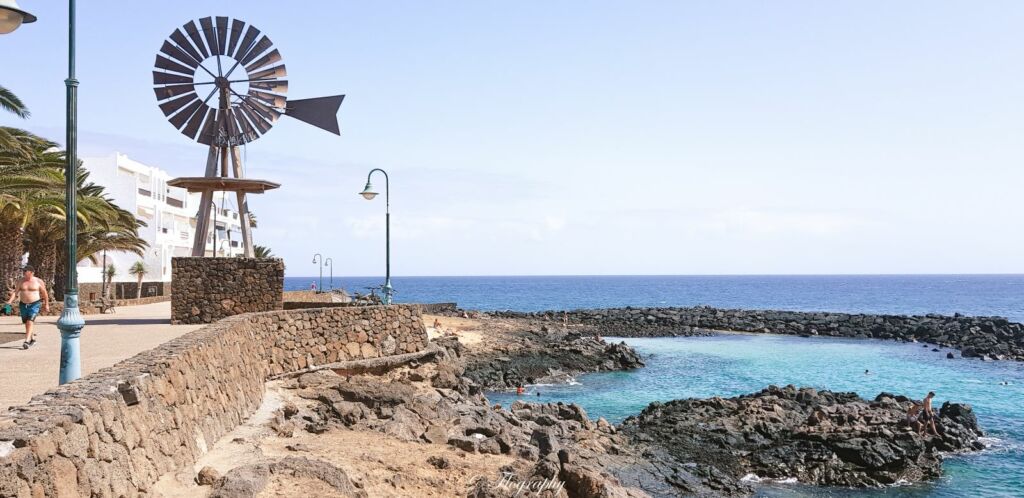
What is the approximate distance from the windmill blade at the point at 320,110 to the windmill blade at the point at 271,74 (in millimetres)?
911

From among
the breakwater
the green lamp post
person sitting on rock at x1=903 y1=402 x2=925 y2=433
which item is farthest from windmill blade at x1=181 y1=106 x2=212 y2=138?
the breakwater

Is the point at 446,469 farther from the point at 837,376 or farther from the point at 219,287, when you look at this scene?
the point at 837,376

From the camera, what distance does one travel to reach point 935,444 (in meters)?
20.8

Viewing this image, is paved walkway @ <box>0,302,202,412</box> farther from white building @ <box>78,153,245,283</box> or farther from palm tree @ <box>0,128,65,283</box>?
white building @ <box>78,153,245,283</box>

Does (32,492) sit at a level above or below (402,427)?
above

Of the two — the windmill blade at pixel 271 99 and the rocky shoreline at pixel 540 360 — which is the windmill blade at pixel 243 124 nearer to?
the windmill blade at pixel 271 99

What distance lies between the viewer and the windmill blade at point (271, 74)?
25.1m

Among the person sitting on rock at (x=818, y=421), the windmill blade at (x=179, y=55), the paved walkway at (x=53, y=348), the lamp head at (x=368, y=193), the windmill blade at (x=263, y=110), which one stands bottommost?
the person sitting on rock at (x=818, y=421)

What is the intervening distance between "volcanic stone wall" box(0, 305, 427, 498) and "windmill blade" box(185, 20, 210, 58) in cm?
1109

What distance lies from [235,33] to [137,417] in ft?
62.8

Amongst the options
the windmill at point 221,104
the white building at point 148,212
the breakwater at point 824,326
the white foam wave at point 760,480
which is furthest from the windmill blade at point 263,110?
the breakwater at point 824,326

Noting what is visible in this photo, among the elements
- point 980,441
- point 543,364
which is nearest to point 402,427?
point 980,441

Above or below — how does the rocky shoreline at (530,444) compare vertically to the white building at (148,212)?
below

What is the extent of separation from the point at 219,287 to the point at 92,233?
2303 centimetres
